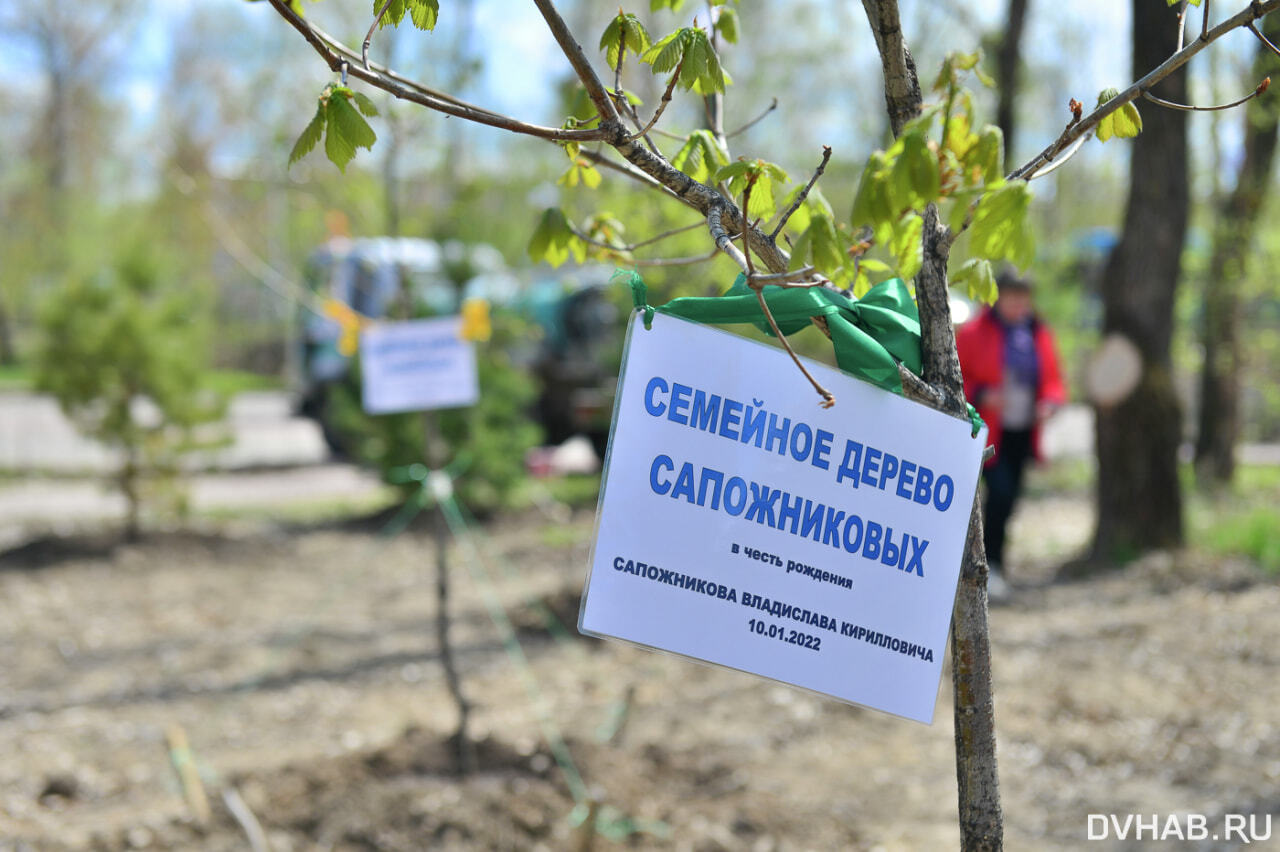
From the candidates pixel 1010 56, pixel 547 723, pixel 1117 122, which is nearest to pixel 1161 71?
pixel 1117 122

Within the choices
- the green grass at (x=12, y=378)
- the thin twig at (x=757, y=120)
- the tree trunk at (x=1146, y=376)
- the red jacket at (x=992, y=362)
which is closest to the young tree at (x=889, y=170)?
the thin twig at (x=757, y=120)

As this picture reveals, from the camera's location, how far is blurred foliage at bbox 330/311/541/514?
26.5ft

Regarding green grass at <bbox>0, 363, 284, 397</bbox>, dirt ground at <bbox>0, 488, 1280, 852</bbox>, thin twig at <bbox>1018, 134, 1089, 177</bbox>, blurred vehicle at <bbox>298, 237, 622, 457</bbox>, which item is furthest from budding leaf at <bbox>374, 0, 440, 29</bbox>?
green grass at <bbox>0, 363, 284, 397</bbox>

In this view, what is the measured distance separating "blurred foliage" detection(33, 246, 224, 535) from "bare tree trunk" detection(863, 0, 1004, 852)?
22.0 ft

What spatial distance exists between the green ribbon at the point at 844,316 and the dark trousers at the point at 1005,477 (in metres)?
4.36

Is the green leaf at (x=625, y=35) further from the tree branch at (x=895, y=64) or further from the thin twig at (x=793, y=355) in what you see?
the thin twig at (x=793, y=355)

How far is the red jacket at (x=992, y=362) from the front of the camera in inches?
213

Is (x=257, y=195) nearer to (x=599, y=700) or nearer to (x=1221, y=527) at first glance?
(x=599, y=700)

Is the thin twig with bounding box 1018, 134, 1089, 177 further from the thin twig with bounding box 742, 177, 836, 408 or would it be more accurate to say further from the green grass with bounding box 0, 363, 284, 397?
the green grass with bounding box 0, 363, 284, 397

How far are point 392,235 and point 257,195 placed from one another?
210cm

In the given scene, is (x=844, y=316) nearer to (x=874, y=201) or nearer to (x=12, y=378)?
(x=874, y=201)

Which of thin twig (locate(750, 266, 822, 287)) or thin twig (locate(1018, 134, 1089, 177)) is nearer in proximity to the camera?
thin twig (locate(750, 266, 822, 287))

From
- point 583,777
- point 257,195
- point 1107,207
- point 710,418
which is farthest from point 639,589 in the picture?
point 1107,207

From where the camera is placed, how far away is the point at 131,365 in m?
7.18
